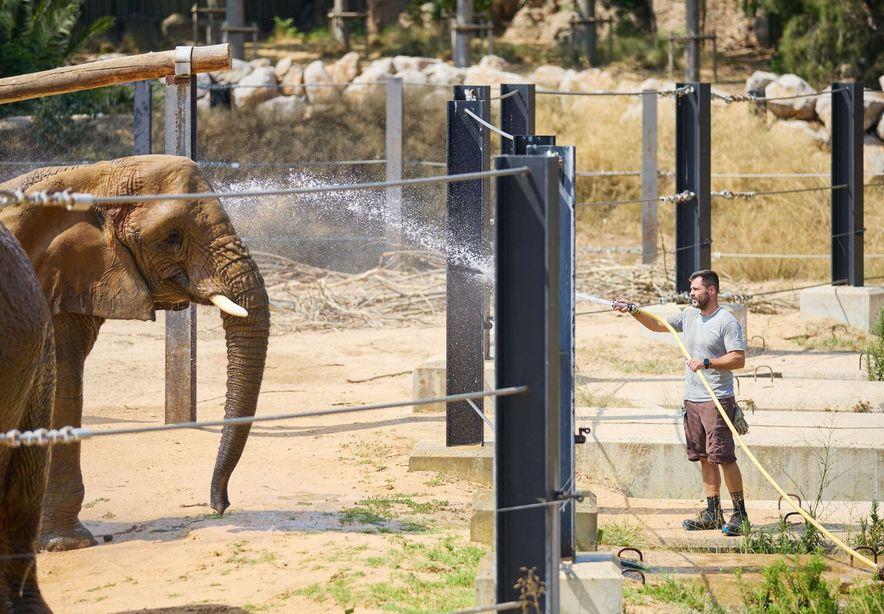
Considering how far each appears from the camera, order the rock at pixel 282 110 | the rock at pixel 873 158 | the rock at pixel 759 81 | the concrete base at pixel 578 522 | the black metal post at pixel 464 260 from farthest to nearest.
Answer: the rock at pixel 282 110 → the rock at pixel 759 81 → the rock at pixel 873 158 → the black metal post at pixel 464 260 → the concrete base at pixel 578 522

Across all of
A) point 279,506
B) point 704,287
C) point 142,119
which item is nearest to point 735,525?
point 704,287

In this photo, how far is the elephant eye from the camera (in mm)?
6430

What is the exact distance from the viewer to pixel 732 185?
18.5 metres

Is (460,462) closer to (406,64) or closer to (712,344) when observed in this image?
(712,344)

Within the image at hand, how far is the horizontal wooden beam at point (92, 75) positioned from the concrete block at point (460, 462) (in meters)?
2.42

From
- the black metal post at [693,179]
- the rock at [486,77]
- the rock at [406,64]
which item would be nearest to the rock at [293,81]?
the rock at [406,64]

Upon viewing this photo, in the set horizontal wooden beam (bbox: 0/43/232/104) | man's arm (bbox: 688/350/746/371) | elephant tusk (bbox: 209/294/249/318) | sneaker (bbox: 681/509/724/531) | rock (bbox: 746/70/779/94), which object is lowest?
sneaker (bbox: 681/509/724/531)

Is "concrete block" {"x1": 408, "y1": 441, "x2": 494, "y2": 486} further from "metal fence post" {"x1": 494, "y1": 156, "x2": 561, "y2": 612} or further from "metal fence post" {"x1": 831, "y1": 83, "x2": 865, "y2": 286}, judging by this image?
"metal fence post" {"x1": 831, "y1": 83, "x2": 865, "y2": 286}

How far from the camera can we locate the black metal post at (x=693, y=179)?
34.6 feet

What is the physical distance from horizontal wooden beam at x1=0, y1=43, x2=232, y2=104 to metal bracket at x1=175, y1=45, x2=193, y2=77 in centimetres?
4

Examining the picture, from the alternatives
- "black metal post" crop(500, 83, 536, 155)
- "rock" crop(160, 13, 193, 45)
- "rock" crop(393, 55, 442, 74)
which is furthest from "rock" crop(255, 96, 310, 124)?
"black metal post" crop(500, 83, 536, 155)

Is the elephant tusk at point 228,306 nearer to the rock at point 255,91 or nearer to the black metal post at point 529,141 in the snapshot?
the black metal post at point 529,141

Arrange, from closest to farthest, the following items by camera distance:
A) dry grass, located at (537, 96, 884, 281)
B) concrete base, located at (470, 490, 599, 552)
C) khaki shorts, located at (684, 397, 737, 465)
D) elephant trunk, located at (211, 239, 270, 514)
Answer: concrete base, located at (470, 490, 599, 552), elephant trunk, located at (211, 239, 270, 514), khaki shorts, located at (684, 397, 737, 465), dry grass, located at (537, 96, 884, 281)

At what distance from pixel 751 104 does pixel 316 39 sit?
14570 mm
